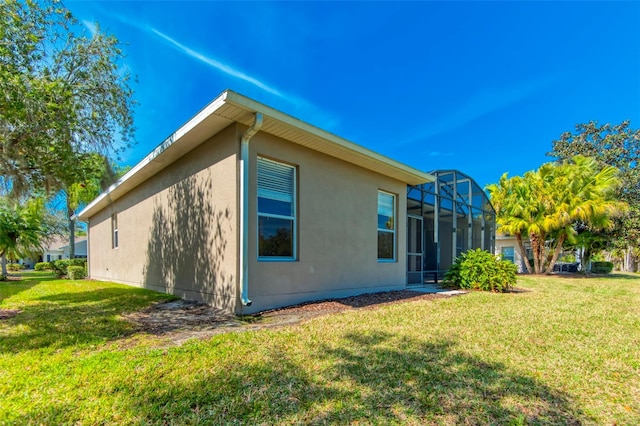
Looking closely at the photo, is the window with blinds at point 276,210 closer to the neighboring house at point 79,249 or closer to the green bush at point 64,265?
the green bush at point 64,265

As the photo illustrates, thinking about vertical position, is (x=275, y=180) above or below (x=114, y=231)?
above

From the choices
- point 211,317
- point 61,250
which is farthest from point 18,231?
point 61,250

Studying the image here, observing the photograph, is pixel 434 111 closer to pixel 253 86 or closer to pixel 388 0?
pixel 388 0

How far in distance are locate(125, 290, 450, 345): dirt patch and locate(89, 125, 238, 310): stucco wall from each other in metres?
0.39

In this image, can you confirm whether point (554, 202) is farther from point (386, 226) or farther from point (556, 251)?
point (386, 226)

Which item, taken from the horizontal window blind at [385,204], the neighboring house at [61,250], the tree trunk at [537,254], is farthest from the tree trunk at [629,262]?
the neighboring house at [61,250]

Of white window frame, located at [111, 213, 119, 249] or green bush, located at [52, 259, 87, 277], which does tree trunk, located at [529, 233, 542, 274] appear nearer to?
white window frame, located at [111, 213, 119, 249]

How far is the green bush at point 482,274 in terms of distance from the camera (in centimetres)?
887

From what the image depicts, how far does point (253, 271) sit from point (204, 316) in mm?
1120

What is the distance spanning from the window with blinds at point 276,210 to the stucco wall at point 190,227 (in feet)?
2.03

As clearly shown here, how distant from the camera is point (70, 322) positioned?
4883mm

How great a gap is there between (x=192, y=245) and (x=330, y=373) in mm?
4855

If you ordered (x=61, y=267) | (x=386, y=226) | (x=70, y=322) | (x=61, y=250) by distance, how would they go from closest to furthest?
1. (x=70, y=322)
2. (x=386, y=226)
3. (x=61, y=267)
4. (x=61, y=250)

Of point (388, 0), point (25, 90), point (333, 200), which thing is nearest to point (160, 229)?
point (25, 90)
